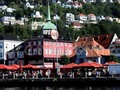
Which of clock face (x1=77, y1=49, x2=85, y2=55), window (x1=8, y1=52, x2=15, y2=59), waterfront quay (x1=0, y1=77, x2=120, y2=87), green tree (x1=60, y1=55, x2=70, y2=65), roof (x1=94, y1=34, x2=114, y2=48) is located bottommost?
waterfront quay (x1=0, y1=77, x2=120, y2=87)

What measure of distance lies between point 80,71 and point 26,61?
126 ft

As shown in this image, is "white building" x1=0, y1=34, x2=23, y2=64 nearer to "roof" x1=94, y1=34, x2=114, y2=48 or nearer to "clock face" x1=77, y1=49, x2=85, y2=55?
"clock face" x1=77, y1=49, x2=85, y2=55

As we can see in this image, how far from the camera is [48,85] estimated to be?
213 feet

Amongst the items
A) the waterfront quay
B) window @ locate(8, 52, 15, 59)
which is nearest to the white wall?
window @ locate(8, 52, 15, 59)

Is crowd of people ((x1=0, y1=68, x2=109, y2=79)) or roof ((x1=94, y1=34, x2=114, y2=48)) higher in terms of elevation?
roof ((x1=94, y1=34, x2=114, y2=48))

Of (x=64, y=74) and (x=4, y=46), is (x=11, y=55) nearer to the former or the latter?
(x=4, y=46)

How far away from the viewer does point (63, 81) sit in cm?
6456

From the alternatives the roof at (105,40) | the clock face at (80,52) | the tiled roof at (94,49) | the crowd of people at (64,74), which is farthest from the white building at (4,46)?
the crowd of people at (64,74)

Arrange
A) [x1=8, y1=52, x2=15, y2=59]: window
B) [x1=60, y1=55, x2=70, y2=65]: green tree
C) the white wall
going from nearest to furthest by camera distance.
Result: [x1=60, y1=55, x2=70, y2=65]: green tree < [x1=8, y1=52, x2=15, y2=59]: window < the white wall

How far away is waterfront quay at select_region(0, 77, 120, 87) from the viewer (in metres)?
61.1

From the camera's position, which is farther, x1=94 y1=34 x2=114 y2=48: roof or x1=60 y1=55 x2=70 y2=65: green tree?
x1=94 y1=34 x2=114 y2=48: roof

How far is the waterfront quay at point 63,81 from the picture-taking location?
61.1 metres

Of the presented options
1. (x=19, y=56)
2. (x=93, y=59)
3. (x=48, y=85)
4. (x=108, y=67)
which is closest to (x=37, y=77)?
(x=48, y=85)

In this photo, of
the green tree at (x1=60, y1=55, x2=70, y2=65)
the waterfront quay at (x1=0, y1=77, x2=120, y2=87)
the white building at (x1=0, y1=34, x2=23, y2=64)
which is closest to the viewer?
the waterfront quay at (x1=0, y1=77, x2=120, y2=87)
